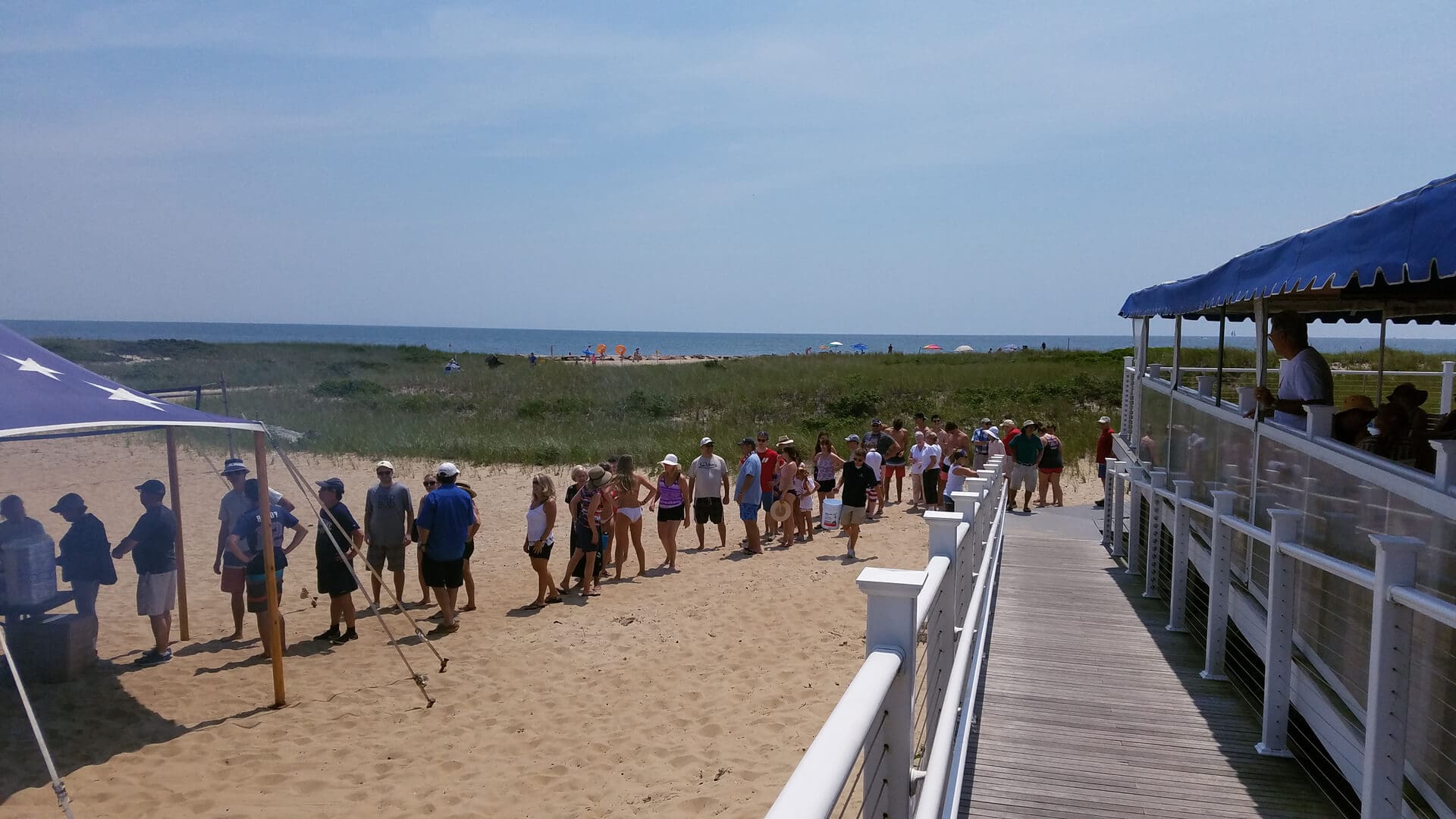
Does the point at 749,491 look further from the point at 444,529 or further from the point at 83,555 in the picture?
the point at 83,555

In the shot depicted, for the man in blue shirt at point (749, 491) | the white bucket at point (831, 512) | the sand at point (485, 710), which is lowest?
the sand at point (485, 710)

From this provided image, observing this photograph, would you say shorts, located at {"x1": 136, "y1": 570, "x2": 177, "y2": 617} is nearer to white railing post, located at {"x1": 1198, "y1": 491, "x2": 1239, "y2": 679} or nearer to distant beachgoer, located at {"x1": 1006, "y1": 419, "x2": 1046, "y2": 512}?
white railing post, located at {"x1": 1198, "y1": 491, "x2": 1239, "y2": 679}

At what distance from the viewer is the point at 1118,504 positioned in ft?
32.0

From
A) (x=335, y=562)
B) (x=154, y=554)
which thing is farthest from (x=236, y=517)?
(x=335, y=562)

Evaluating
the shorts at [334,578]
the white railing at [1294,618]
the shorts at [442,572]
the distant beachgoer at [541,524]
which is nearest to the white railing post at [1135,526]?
the white railing at [1294,618]

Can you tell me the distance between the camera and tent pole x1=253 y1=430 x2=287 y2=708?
7453mm

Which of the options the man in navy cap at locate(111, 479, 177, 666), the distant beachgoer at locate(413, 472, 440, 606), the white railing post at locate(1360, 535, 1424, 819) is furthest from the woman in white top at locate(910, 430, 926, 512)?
the white railing post at locate(1360, 535, 1424, 819)

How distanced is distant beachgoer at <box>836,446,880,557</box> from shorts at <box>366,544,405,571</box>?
18.3ft

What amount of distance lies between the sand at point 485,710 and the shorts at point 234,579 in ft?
1.99

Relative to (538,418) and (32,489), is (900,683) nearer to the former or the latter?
(32,489)

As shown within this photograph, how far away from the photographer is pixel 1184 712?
4.90 metres

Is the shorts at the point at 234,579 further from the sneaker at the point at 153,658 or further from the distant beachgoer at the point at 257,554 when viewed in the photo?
the sneaker at the point at 153,658

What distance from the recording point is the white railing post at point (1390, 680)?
2.98 meters

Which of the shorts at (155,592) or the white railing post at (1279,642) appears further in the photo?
the shorts at (155,592)
